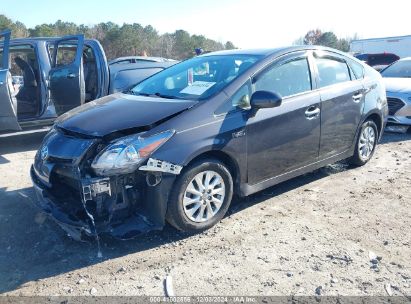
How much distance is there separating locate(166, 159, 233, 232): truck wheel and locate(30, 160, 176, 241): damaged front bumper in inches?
4.5

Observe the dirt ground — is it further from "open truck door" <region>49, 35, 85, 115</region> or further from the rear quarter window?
"open truck door" <region>49, 35, 85, 115</region>

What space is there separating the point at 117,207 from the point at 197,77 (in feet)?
5.93

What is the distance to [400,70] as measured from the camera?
31.3 feet

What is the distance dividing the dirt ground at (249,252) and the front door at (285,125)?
1.67ft

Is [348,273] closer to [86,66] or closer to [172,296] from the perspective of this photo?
[172,296]

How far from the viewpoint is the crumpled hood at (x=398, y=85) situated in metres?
8.02

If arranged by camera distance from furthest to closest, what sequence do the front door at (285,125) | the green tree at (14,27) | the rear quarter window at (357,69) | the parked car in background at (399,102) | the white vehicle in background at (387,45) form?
the green tree at (14,27) → the white vehicle in background at (387,45) → the parked car in background at (399,102) → the rear quarter window at (357,69) → the front door at (285,125)

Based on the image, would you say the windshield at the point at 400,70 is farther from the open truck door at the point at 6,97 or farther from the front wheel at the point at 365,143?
the open truck door at the point at 6,97

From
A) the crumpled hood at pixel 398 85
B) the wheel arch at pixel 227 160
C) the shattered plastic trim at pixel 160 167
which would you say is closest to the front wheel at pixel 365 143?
the wheel arch at pixel 227 160

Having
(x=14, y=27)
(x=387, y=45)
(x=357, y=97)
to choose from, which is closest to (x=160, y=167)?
(x=357, y=97)

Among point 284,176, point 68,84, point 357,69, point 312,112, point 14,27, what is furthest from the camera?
point 14,27

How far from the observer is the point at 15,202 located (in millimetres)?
4684

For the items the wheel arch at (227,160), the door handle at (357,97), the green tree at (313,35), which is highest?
the green tree at (313,35)

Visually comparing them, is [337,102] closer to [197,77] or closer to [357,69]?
[357,69]
